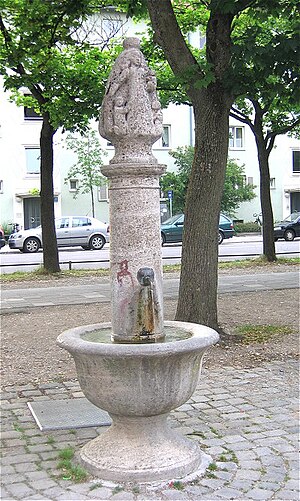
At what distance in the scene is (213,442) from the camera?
5652 millimetres

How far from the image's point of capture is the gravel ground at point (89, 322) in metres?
8.37

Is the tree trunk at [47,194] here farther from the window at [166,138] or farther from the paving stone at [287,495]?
the window at [166,138]

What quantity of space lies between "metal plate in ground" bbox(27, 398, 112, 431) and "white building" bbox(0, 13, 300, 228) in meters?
33.6

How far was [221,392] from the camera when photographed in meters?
7.17

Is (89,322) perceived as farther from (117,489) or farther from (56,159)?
(56,159)

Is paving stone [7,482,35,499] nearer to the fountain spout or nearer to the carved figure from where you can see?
the fountain spout

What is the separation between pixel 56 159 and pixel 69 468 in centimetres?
3998

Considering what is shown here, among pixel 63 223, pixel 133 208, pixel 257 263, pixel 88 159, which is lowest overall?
pixel 257 263

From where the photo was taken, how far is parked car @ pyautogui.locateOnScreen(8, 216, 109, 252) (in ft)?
106

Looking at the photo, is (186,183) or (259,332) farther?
(186,183)

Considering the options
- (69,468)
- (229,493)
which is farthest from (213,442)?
(69,468)

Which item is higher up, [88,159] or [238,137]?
[238,137]

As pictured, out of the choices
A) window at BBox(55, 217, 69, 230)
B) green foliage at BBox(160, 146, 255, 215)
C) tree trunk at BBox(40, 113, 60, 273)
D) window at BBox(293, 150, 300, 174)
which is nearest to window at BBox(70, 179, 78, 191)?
green foliage at BBox(160, 146, 255, 215)

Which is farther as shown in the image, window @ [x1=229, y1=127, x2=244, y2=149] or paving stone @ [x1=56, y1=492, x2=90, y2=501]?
window @ [x1=229, y1=127, x2=244, y2=149]
